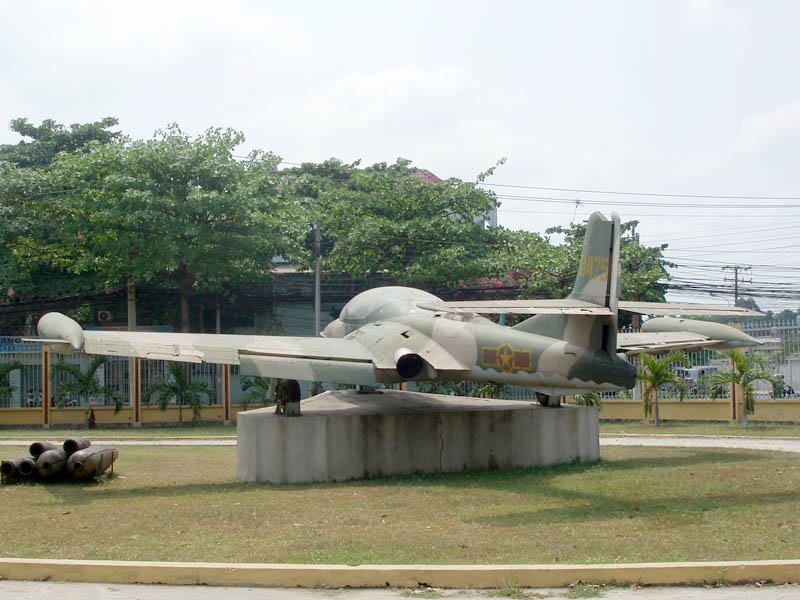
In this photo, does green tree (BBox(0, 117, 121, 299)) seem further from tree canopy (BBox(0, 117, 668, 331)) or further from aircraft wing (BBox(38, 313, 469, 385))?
aircraft wing (BBox(38, 313, 469, 385))

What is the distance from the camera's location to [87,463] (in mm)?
15852

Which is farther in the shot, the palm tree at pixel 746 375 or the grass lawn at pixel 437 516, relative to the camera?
the palm tree at pixel 746 375

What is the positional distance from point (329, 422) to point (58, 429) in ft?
65.1

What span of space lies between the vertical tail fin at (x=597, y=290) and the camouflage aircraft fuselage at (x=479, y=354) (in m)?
0.10

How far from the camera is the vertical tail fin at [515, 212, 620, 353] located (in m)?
15.0

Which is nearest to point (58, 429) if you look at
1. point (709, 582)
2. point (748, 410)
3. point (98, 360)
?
point (98, 360)

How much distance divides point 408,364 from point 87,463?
557 cm

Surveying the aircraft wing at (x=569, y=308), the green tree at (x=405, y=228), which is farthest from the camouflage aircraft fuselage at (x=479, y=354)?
the green tree at (x=405, y=228)

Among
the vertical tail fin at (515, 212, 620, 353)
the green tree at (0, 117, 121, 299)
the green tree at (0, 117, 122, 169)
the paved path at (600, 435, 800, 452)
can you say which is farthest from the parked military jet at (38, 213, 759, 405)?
the green tree at (0, 117, 122, 169)

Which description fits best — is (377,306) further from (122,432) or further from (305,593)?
(122,432)

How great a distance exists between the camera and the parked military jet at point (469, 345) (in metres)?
15.0

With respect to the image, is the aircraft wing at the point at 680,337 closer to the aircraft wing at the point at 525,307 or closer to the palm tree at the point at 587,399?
the aircraft wing at the point at 525,307

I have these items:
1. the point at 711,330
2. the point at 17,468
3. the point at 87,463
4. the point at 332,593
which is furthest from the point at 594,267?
the point at 17,468

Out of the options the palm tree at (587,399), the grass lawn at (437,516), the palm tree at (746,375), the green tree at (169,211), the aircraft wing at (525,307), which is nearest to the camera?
the grass lawn at (437,516)
